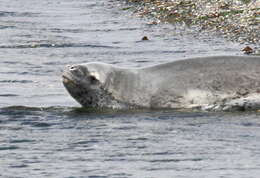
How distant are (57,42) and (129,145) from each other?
497 inches

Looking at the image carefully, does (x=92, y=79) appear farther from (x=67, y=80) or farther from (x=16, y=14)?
(x=16, y=14)

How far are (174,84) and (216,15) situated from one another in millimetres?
12961

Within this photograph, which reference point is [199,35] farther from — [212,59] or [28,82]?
[212,59]

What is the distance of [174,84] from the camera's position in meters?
13.1

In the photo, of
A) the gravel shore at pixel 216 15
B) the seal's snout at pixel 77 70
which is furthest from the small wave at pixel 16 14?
the seal's snout at pixel 77 70

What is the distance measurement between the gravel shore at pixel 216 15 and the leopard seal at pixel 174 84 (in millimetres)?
7604

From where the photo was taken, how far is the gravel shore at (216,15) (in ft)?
74.4

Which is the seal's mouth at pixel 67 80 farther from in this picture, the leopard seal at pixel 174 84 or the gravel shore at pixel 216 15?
the gravel shore at pixel 216 15

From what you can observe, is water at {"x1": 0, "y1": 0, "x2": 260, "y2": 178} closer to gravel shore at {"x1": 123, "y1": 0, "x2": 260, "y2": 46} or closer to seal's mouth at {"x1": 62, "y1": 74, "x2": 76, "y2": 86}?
seal's mouth at {"x1": 62, "y1": 74, "x2": 76, "y2": 86}

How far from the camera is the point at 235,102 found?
13.0 m

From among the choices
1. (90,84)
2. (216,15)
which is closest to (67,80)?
(90,84)

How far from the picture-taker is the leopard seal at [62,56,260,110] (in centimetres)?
1298

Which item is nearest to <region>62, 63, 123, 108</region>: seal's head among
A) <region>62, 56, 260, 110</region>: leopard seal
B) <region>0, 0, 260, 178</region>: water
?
<region>62, 56, 260, 110</region>: leopard seal

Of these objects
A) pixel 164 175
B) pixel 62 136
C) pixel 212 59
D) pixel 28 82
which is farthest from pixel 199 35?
pixel 164 175
